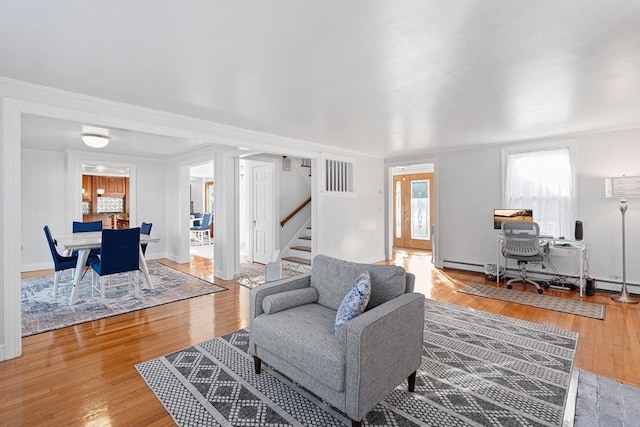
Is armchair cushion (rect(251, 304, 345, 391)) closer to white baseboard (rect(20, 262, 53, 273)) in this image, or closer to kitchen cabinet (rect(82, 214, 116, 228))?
white baseboard (rect(20, 262, 53, 273))

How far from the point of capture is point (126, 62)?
234 cm

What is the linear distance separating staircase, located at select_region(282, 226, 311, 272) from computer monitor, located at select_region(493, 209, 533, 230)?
3460mm

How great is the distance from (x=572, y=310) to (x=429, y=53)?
361 centimetres

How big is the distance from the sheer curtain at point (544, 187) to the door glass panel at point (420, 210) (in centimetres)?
369

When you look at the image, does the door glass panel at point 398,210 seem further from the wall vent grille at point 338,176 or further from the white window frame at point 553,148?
the white window frame at point 553,148

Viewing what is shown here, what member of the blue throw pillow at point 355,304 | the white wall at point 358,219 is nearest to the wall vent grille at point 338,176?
the white wall at point 358,219

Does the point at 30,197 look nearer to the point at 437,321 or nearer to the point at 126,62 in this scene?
the point at 126,62

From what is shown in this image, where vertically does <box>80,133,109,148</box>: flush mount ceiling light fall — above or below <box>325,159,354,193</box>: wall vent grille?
above

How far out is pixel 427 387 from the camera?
7.16ft

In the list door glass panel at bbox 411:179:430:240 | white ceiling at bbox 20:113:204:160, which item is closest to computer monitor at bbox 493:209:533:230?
door glass panel at bbox 411:179:430:240

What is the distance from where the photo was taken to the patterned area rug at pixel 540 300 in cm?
374

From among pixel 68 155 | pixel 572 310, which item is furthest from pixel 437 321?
pixel 68 155

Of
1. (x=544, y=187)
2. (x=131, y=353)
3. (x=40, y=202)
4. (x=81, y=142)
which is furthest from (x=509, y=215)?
(x=40, y=202)

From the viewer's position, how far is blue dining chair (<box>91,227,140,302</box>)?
385 cm
